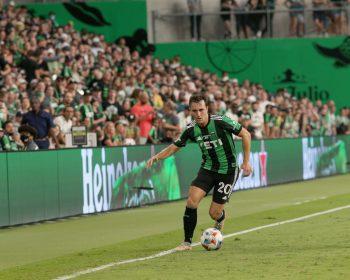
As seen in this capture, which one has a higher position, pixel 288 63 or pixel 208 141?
pixel 288 63

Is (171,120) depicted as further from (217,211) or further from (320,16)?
(320,16)

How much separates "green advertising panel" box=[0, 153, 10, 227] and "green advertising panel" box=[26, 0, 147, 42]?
21.0 metres

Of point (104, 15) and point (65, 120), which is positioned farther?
point (104, 15)

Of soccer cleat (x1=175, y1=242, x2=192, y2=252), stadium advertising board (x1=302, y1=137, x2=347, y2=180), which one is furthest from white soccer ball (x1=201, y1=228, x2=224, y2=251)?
stadium advertising board (x1=302, y1=137, x2=347, y2=180)

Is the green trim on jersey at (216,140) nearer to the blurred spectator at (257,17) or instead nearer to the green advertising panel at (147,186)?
the green advertising panel at (147,186)

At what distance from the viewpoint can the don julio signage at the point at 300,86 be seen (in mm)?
43750

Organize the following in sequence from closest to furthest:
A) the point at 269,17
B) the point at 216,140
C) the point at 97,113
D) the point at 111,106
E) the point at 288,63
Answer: the point at 216,140, the point at 97,113, the point at 111,106, the point at 269,17, the point at 288,63

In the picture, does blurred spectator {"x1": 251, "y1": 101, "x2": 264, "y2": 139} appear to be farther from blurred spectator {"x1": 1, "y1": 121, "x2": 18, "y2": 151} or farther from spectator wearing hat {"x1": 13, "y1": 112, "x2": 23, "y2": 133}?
blurred spectator {"x1": 1, "y1": 121, "x2": 18, "y2": 151}

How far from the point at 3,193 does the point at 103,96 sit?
10142 millimetres

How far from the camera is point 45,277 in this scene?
12445 millimetres

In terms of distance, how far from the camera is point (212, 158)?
50.8ft

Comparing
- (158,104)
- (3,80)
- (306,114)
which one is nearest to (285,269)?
(3,80)

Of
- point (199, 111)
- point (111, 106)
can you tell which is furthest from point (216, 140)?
point (111, 106)

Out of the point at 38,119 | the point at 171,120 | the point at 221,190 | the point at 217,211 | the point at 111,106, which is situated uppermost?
the point at 111,106
